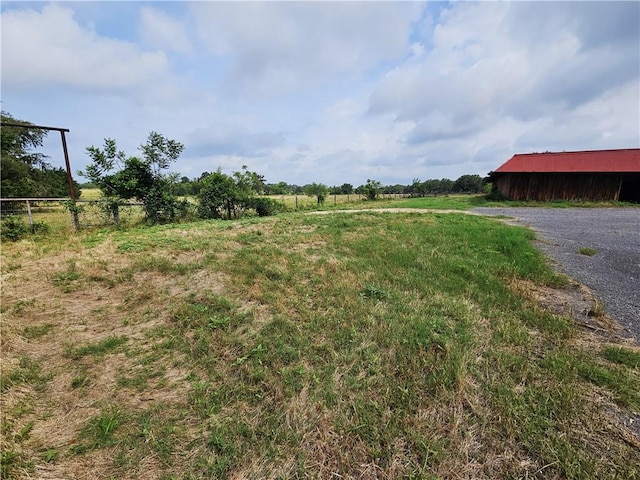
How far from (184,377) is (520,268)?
5.18m

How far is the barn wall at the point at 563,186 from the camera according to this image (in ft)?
58.6

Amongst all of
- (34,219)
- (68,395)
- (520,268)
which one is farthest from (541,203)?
(34,219)

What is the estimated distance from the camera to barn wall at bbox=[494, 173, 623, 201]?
17.9 metres

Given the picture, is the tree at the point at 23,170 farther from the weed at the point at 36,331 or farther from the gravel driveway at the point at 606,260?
the gravel driveway at the point at 606,260

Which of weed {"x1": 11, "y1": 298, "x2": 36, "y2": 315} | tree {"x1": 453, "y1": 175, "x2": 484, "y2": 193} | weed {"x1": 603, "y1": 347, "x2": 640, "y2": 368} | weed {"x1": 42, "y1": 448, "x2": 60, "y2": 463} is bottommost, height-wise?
weed {"x1": 42, "y1": 448, "x2": 60, "y2": 463}

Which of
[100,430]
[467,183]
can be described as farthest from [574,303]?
[467,183]

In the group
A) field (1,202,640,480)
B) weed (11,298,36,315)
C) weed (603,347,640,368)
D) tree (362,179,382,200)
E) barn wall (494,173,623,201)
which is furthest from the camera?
tree (362,179,382,200)

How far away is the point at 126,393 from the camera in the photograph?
2.16m

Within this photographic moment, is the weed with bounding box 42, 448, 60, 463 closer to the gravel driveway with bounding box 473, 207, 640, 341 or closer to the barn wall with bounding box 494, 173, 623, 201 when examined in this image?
the gravel driveway with bounding box 473, 207, 640, 341

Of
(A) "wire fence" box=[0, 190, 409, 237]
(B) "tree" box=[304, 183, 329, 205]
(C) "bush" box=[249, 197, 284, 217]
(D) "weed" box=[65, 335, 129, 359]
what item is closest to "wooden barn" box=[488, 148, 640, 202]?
(B) "tree" box=[304, 183, 329, 205]

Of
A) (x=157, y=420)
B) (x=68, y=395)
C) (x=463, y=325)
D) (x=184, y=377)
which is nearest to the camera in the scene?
(x=157, y=420)

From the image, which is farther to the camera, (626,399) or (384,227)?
(384,227)

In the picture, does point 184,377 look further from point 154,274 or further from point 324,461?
point 154,274

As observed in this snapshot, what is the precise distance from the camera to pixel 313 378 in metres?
2.27
